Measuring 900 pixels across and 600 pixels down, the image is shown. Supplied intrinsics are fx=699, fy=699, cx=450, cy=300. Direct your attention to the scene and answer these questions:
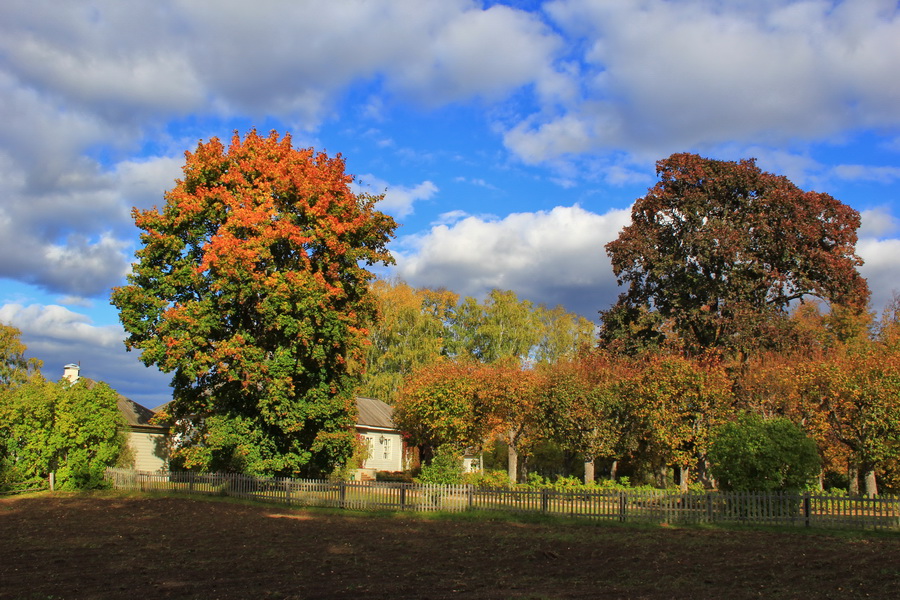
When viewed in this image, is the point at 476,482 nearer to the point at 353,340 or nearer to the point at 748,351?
the point at 353,340

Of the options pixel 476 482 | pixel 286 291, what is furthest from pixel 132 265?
pixel 476 482

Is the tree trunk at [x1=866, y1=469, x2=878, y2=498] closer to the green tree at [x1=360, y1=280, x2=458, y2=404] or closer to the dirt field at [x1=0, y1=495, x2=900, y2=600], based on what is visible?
the dirt field at [x1=0, y1=495, x2=900, y2=600]

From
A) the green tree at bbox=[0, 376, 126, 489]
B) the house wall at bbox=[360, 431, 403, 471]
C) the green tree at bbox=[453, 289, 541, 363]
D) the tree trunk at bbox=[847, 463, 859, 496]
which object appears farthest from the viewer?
the green tree at bbox=[453, 289, 541, 363]

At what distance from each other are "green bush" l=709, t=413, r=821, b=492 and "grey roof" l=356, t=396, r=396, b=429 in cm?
2806

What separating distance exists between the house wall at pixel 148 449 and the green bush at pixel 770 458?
29029mm

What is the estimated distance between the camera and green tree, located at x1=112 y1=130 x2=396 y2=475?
2681 cm

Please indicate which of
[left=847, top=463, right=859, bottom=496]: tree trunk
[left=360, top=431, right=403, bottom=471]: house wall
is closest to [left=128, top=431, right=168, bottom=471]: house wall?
[left=360, top=431, right=403, bottom=471]: house wall

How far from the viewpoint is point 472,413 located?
122 ft

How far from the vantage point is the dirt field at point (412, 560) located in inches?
420

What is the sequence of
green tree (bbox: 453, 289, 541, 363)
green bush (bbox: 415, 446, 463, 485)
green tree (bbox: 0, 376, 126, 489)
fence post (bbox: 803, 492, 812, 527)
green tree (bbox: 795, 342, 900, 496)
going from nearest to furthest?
fence post (bbox: 803, 492, 812, 527), green tree (bbox: 795, 342, 900, 496), green bush (bbox: 415, 446, 463, 485), green tree (bbox: 0, 376, 126, 489), green tree (bbox: 453, 289, 541, 363)

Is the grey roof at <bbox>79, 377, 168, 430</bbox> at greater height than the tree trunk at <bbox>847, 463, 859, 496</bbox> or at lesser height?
greater

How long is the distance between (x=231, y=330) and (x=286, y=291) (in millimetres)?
4179

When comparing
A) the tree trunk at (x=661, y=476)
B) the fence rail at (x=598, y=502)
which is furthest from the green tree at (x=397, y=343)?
the fence rail at (x=598, y=502)

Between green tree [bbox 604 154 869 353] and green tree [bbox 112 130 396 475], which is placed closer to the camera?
green tree [bbox 112 130 396 475]
